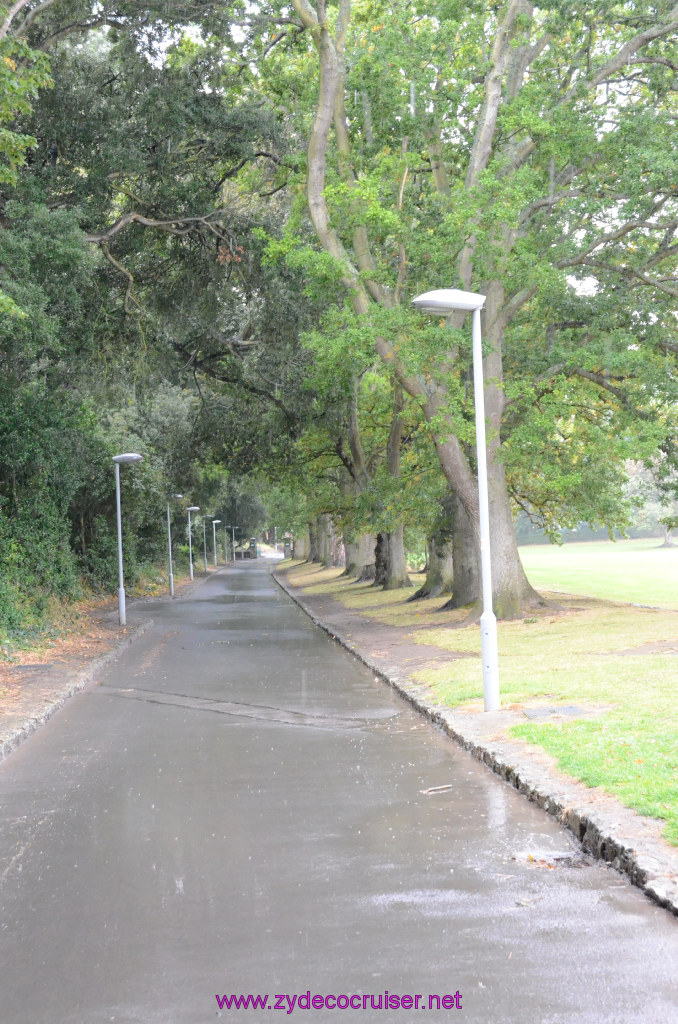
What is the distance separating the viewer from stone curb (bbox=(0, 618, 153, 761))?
10.3 m

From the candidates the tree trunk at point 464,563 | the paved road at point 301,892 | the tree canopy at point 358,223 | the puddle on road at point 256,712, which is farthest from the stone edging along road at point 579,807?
the tree trunk at point 464,563

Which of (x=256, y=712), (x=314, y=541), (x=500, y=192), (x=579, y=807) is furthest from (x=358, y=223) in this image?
(x=314, y=541)

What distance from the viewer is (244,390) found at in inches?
1116

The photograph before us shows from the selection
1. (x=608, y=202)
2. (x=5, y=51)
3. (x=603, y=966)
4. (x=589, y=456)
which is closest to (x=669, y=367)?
(x=589, y=456)

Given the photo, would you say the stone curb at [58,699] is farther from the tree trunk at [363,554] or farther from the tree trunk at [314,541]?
the tree trunk at [314,541]

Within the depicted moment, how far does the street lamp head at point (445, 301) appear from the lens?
11.3 m

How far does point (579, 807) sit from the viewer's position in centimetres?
665

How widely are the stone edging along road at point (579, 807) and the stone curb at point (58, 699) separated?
450 centimetres

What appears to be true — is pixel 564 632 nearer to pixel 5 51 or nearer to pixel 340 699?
pixel 340 699

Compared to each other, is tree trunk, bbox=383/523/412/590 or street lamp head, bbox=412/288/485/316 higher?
street lamp head, bbox=412/288/485/316

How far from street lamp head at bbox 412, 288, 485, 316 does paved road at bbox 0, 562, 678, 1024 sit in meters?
4.77

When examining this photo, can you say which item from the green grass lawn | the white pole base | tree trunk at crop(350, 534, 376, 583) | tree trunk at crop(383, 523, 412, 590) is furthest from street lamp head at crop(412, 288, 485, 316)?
tree trunk at crop(350, 534, 376, 583)

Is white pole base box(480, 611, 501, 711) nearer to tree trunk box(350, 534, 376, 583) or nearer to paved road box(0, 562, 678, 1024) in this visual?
paved road box(0, 562, 678, 1024)

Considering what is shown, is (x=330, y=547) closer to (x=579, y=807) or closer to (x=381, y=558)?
(x=381, y=558)
